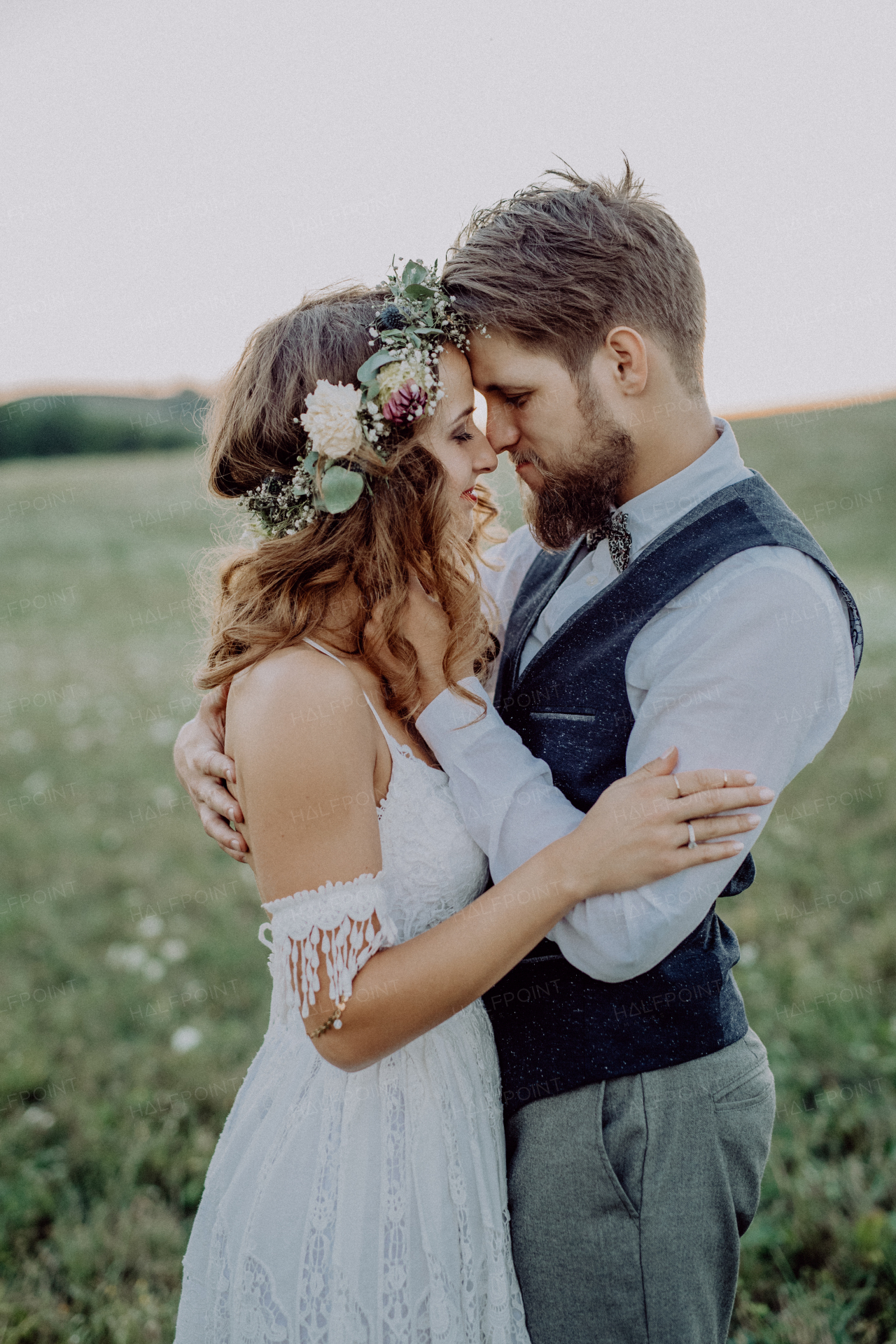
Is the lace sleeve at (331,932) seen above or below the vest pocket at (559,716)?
below

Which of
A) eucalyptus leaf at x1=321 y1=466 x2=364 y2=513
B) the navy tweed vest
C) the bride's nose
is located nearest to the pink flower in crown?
eucalyptus leaf at x1=321 y1=466 x2=364 y2=513

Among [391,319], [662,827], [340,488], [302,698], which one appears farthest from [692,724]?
[391,319]

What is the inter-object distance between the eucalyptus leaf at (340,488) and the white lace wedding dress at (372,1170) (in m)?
0.46

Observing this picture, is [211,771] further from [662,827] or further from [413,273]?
[413,273]

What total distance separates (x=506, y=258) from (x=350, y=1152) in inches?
79.7

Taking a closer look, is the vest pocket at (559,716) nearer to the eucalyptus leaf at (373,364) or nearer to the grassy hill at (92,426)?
the eucalyptus leaf at (373,364)

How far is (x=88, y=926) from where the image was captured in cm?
495

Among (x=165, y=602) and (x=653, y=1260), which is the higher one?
(x=653, y=1260)

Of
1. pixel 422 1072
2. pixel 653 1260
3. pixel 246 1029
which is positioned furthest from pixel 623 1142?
pixel 246 1029

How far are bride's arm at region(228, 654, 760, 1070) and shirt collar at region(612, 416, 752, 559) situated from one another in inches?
27.6

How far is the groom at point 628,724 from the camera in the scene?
1.91 m

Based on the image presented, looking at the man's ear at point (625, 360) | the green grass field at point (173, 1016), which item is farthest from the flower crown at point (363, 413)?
the green grass field at point (173, 1016)

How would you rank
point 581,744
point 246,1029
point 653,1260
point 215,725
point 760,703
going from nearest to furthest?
point 760,703 → point 653,1260 → point 581,744 → point 215,725 → point 246,1029

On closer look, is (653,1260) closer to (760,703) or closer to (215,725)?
(760,703)
